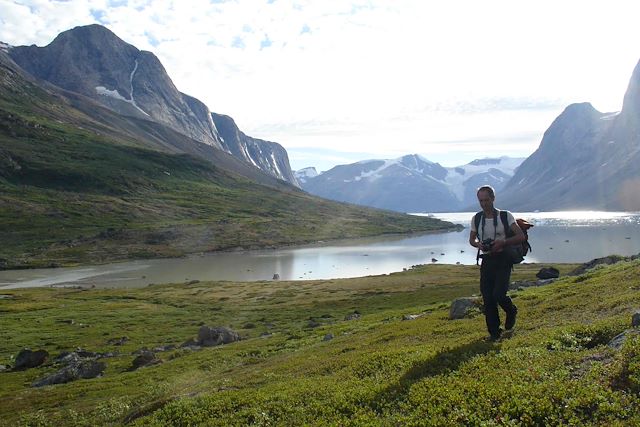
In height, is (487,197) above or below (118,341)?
above

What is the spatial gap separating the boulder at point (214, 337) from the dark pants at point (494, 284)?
33.1 m

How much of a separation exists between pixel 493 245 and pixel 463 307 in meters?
13.5

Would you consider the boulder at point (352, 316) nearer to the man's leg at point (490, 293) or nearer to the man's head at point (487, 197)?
the man's leg at point (490, 293)

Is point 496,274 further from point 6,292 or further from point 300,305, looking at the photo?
point 6,292

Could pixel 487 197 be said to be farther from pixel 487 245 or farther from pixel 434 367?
pixel 434 367

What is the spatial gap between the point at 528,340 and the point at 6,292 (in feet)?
370

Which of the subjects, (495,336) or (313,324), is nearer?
(495,336)

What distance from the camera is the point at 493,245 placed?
1614 centimetres

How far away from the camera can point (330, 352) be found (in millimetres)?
24625

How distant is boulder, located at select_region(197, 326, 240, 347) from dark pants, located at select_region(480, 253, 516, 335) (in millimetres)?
33125

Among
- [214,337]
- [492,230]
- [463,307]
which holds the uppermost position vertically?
[492,230]

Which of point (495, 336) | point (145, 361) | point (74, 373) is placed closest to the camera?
point (495, 336)

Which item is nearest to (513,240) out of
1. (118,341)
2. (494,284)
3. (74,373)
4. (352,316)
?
(494,284)


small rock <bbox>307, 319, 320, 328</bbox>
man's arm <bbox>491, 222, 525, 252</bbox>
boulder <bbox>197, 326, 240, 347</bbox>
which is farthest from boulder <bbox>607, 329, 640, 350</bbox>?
small rock <bbox>307, 319, 320, 328</bbox>
